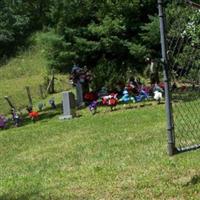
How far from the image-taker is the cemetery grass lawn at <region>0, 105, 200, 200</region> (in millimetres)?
7234

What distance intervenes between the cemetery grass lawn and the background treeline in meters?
6.49

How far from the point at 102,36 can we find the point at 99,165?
13.6 m

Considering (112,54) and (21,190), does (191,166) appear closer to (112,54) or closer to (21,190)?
(21,190)

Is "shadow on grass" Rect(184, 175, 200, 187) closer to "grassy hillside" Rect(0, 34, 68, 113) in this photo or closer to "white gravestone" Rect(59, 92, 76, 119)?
"white gravestone" Rect(59, 92, 76, 119)

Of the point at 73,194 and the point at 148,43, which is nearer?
the point at 73,194

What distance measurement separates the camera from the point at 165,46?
7426 millimetres

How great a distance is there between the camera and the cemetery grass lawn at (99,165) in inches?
285

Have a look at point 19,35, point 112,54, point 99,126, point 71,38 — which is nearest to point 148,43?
point 112,54

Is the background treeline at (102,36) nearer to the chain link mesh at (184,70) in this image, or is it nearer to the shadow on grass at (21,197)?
the chain link mesh at (184,70)

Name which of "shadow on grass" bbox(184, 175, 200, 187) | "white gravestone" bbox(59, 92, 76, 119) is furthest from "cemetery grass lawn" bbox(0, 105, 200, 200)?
"white gravestone" bbox(59, 92, 76, 119)

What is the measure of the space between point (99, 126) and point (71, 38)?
8006 millimetres

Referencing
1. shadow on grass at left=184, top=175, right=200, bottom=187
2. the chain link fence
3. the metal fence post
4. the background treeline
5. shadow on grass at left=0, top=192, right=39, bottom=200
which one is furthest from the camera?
the background treeline

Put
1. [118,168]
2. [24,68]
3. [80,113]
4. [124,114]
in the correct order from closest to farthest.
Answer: [118,168]
[124,114]
[80,113]
[24,68]

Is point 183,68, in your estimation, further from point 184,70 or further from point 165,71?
point 165,71
